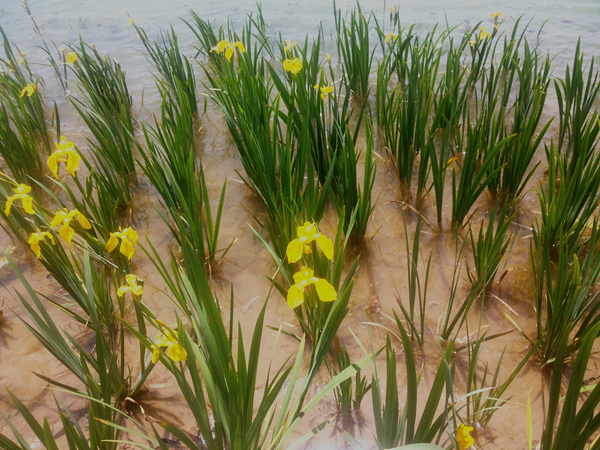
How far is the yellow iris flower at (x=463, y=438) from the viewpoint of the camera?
945 mm

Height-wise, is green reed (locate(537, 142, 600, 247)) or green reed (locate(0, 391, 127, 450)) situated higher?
green reed (locate(537, 142, 600, 247))

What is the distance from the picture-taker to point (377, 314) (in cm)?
175

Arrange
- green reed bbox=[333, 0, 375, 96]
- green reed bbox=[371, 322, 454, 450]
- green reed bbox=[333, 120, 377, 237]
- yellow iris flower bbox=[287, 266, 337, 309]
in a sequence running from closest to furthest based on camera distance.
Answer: green reed bbox=[371, 322, 454, 450], yellow iris flower bbox=[287, 266, 337, 309], green reed bbox=[333, 120, 377, 237], green reed bbox=[333, 0, 375, 96]

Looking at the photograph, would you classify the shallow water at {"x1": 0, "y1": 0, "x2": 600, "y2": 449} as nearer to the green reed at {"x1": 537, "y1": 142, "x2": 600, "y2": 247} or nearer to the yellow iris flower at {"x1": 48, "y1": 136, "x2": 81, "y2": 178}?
the green reed at {"x1": 537, "y1": 142, "x2": 600, "y2": 247}

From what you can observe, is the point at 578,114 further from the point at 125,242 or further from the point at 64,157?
the point at 64,157

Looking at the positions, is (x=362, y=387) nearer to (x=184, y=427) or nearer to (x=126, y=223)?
(x=184, y=427)

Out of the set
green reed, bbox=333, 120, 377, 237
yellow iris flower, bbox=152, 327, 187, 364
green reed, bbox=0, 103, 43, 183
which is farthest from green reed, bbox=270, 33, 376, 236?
green reed, bbox=0, 103, 43, 183

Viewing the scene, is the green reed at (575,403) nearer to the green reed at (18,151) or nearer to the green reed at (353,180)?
the green reed at (353,180)

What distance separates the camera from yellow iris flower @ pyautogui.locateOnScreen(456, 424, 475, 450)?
37.2 inches

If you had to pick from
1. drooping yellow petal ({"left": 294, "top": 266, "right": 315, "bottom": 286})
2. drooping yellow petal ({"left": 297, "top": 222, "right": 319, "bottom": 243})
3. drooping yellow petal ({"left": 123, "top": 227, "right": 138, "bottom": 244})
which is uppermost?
drooping yellow petal ({"left": 297, "top": 222, "right": 319, "bottom": 243})

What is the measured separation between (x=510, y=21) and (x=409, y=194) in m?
4.88

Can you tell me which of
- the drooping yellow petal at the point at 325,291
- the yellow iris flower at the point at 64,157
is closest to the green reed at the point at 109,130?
the yellow iris flower at the point at 64,157

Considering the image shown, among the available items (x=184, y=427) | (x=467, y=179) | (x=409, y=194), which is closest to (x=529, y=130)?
(x=467, y=179)

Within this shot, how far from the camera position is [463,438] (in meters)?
0.95
